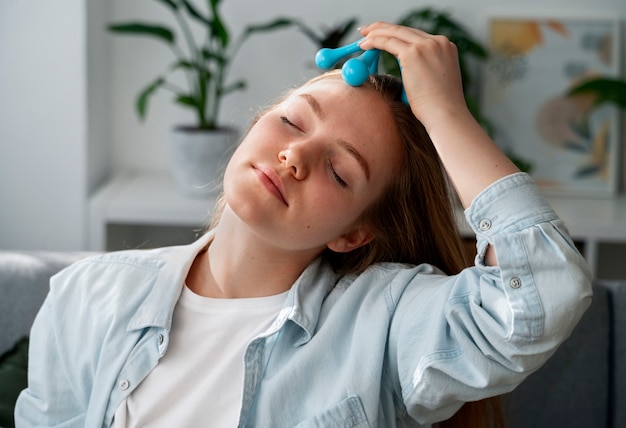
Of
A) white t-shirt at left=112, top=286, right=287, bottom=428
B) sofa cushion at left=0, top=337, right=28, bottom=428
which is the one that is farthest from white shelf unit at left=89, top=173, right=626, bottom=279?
white t-shirt at left=112, top=286, right=287, bottom=428

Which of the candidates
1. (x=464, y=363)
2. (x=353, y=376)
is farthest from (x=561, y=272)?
(x=353, y=376)

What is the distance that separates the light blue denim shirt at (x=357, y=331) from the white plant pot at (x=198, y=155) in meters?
1.46

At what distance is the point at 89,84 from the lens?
3.19 meters

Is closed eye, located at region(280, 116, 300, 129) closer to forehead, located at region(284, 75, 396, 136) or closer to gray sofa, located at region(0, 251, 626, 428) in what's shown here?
forehead, located at region(284, 75, 396, 136)

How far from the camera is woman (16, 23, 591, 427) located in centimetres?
129

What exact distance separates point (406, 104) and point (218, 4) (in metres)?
1.83

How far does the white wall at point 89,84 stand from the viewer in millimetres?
3139

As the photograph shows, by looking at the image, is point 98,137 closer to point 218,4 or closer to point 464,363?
point 218,4

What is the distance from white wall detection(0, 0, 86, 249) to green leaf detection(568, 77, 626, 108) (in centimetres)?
164

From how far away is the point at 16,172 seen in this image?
322 centimetres

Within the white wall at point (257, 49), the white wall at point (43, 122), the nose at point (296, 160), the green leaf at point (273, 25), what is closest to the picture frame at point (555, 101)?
the white wall at point (257, 49)

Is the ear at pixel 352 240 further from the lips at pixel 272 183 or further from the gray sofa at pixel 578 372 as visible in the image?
the gray sofa at pixel 578 372

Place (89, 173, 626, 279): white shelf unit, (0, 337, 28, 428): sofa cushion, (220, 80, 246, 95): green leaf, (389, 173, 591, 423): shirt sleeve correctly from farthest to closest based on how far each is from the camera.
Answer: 1. (220, 80, 246, 95): green leaf
2. (89, 173, 626, 279): white shelf unit
3. (0, 337, 28, 428): sofa cushion
4. (389, 173, 591, 423): shirt sleeve

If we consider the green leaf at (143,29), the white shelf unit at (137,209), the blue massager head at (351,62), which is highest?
the blue massager head at (351,62)
